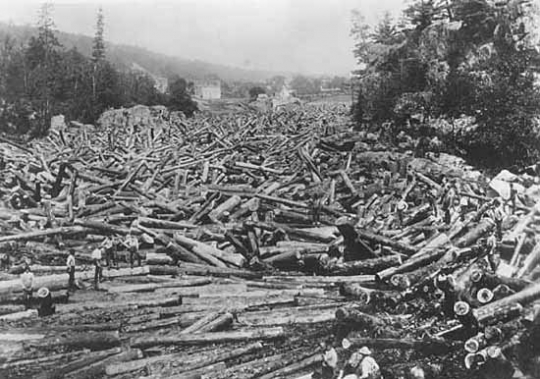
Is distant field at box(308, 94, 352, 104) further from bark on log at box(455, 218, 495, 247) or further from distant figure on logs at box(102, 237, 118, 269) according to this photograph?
distant figure on logs at box(102, 237, 118, 269)

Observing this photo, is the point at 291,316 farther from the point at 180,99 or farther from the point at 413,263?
the point at 180,99

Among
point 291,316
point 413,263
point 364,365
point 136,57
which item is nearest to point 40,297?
point 291,316

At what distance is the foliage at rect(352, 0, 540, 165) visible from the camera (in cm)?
789

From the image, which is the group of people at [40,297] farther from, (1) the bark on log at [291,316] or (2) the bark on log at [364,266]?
(2) the bark on log at [364,266]

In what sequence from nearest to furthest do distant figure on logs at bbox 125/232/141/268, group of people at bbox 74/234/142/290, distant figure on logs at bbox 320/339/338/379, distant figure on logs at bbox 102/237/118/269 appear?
distant figure on logs at bbox 320/339/338/379
group of people at bbox 74/234/142/290
distant figure on logs at bbox 102/237/118/269
distant figure on logs at bbox 125/232/141/268

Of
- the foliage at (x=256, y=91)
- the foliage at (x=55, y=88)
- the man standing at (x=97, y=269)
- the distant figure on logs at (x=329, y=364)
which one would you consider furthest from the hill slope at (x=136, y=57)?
the foliage at (x=256, y=91)

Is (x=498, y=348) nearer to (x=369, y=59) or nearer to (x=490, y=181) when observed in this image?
(x=490, y=181)

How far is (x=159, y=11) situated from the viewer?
245 inches

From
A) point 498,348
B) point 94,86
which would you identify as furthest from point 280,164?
point 94,86

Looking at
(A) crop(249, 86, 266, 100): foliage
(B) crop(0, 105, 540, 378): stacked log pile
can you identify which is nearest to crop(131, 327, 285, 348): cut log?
(B) crop(0, 105, 540, 378): stacked log pile

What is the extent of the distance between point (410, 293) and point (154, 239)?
3818 mm

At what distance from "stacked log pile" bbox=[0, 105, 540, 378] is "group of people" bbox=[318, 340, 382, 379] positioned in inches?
5.7

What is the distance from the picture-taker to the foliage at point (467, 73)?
7895 mm

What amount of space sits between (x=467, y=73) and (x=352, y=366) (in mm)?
7139
